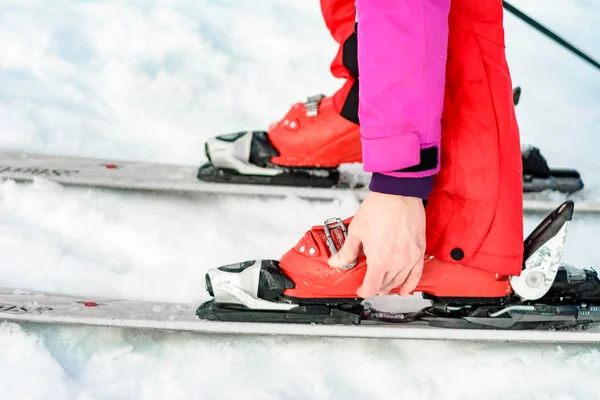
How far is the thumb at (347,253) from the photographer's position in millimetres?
1543

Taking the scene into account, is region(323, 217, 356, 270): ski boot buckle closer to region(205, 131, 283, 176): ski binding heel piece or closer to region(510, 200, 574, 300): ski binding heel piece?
region(510, 200, 574, 300): ski binding heel piece

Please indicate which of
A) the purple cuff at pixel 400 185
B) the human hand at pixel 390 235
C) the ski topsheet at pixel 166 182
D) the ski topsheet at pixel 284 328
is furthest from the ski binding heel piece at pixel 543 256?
the ski topsheet at pixel 166 182

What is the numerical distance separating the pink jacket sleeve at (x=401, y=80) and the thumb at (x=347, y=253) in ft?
0.79

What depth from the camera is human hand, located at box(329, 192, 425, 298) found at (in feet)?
4.55

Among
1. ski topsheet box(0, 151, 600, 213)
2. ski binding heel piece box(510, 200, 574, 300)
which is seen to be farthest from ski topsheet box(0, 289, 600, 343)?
ski topsheet box(0, 151, 600, 213)

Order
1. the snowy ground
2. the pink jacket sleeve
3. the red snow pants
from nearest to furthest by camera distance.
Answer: the pink jacket sleeve < the red snow pants < the snowy ground

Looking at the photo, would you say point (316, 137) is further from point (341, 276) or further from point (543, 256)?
point (543, 256)

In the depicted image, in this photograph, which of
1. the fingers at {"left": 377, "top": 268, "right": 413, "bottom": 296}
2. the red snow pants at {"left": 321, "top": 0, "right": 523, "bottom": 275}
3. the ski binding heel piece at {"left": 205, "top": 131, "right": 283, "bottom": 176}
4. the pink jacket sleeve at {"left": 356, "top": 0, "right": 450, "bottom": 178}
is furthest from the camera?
the ski binding heel piece at {"left": 205, "top": 131, "right": 283, "bottom": 176}

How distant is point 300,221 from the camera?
250 cm

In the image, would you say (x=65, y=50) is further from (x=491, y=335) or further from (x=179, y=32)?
(x=491, y=335)

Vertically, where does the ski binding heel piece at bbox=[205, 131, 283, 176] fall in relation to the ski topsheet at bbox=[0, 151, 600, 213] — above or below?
above

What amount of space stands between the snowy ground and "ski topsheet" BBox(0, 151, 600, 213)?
0.14 feet

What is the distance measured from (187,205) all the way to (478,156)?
129cm

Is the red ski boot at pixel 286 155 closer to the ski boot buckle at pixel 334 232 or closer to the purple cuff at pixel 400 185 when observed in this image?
the ski boot buckle at pixel 334 232
